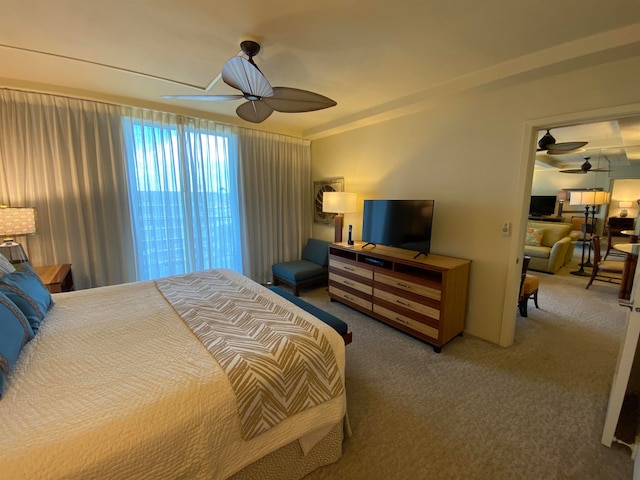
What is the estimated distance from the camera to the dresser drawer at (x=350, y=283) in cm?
307

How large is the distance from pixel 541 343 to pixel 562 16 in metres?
2.72

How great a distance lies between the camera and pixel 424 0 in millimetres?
1496

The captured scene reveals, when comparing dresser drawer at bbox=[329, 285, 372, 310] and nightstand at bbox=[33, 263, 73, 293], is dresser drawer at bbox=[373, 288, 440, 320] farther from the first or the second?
nightstand at bbox=[33, 263, 73, 293]

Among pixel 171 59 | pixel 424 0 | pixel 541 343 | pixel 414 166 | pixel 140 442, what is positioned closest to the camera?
pixel 140 442

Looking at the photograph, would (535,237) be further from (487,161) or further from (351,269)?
(351,269)

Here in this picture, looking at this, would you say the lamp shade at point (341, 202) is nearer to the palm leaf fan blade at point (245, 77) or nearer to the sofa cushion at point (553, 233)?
the palm leaf fan blade at point (245, 77)

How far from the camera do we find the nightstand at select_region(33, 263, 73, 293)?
2.18 metres

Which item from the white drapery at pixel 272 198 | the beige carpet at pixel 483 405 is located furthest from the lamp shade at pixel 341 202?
the beige carpet at pixel 483 405

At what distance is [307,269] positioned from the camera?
3.88 m

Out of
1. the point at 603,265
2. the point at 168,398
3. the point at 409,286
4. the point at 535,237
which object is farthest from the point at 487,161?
the point at 535,237

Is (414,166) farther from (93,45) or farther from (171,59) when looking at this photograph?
(93,45)

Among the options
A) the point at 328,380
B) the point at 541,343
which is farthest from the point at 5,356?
the point at 541,343

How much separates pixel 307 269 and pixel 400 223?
1.57 metres

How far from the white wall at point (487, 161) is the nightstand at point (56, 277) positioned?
3.47m
